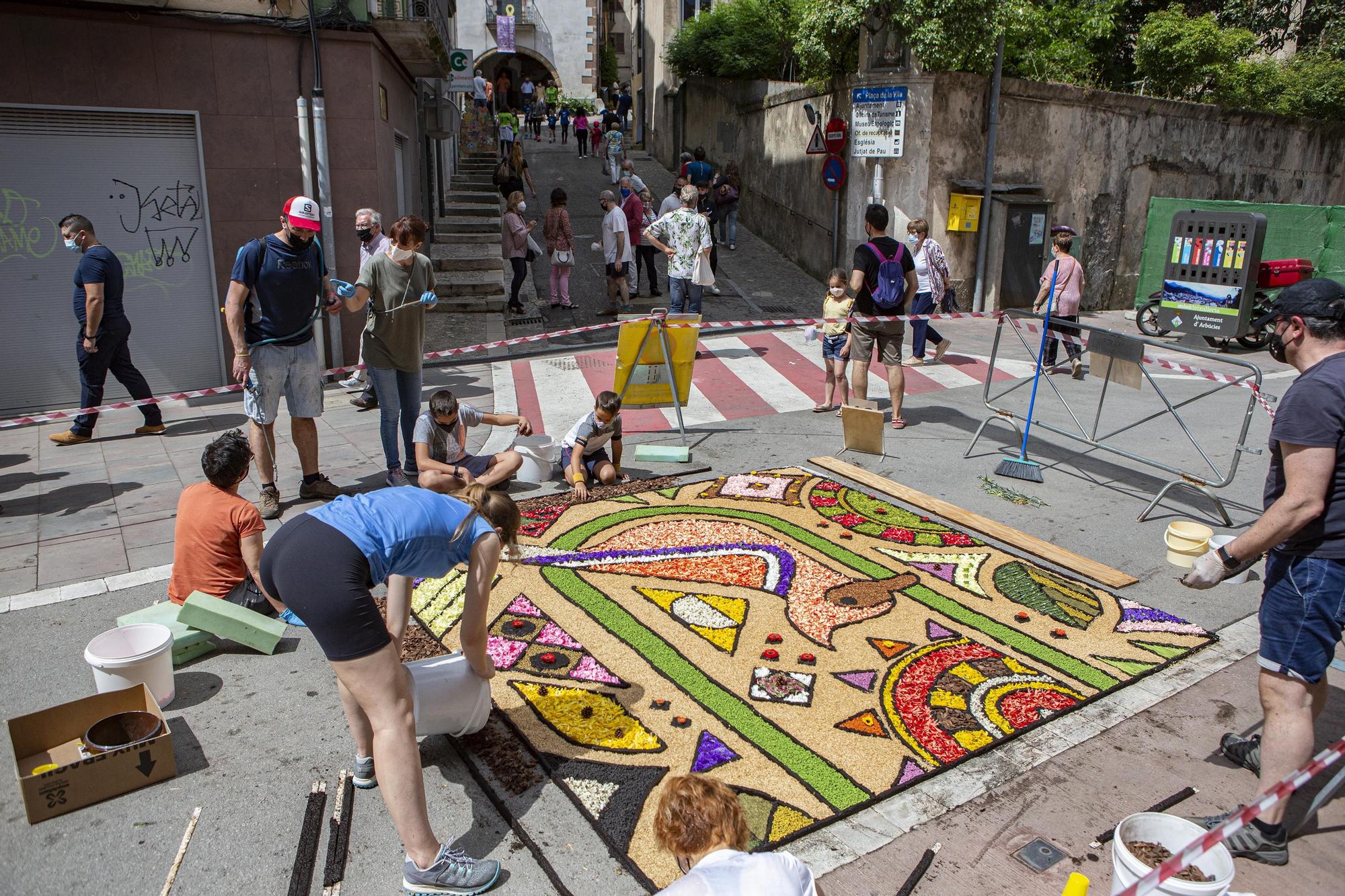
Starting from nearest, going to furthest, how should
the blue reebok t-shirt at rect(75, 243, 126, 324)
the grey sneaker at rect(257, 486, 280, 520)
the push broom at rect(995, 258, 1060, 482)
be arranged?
the grey sneaker at rect(257, 486, 280, 520) → the push broom at rect(995, 258, 1060, 482) → the blue reebok t-shirt at rect(75, 243, 126, 324)

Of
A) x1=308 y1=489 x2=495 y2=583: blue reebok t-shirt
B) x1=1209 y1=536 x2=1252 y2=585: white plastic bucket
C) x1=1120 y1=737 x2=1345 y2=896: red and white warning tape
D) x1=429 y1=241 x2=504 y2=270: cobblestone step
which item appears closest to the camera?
x1=1120 y1=737 x2=1345 y2=896: red and white warning tape

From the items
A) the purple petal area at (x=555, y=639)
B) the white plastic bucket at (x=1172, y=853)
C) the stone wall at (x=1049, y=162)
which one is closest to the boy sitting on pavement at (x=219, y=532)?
the purple petal area at (x=555, y=639)

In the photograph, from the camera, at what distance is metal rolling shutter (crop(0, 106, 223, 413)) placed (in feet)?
Result: 30.7

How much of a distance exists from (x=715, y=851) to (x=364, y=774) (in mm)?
1764

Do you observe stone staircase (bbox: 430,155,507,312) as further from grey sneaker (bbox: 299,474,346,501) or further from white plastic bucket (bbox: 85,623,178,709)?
white plastic bucket (bbox: 85,623,178,709)

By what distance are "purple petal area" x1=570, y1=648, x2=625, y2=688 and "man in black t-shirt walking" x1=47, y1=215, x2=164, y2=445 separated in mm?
5923

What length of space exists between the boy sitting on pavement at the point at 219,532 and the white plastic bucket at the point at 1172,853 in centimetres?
390

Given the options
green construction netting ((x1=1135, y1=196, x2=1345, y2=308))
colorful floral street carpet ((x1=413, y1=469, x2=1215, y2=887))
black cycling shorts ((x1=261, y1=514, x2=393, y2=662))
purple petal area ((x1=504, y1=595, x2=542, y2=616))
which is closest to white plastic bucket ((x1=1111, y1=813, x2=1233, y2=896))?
colorful floral street carpet ((x1=413, y1=469, x2=1215, y2=887))

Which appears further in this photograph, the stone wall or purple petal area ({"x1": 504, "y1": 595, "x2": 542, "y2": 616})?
the stone wall

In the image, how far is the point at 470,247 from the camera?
682 inches

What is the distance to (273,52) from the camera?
10.1 metres

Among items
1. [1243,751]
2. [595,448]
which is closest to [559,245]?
[595,448]

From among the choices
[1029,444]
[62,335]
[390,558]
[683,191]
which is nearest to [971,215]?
[683,191]

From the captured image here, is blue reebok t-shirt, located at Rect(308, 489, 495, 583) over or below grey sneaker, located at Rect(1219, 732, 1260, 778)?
Result: over
